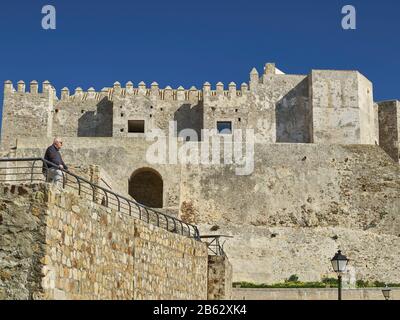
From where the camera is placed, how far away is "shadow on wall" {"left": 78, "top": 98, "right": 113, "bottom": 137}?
4138 centimetres

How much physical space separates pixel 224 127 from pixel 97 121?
6520 millimetres

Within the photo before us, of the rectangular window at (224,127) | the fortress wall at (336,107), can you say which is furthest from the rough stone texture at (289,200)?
the rectangular window at (224,127)

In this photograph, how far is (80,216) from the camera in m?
11.6

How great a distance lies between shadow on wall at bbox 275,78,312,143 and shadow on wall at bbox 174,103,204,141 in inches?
153

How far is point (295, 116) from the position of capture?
1625 inches

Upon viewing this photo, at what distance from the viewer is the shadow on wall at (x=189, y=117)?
4091 cm

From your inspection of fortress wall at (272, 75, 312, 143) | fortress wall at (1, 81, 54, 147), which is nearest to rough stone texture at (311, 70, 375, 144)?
fortress wall at (272, 75, 312, 143)

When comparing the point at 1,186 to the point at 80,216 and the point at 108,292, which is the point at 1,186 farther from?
the point at 108,292

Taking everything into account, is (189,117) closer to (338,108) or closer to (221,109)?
(221,109)

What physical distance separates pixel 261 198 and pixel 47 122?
12.5 metres

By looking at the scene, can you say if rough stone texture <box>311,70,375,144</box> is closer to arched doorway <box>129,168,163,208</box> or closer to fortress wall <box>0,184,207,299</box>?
arched doorway <box>129,168,163,208</box>

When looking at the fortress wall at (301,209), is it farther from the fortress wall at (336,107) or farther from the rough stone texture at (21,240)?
the rough stone texture at (21,240)

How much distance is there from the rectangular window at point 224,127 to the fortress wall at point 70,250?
978 inches

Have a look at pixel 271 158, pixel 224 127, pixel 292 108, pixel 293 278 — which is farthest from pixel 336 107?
pixel 293 278
